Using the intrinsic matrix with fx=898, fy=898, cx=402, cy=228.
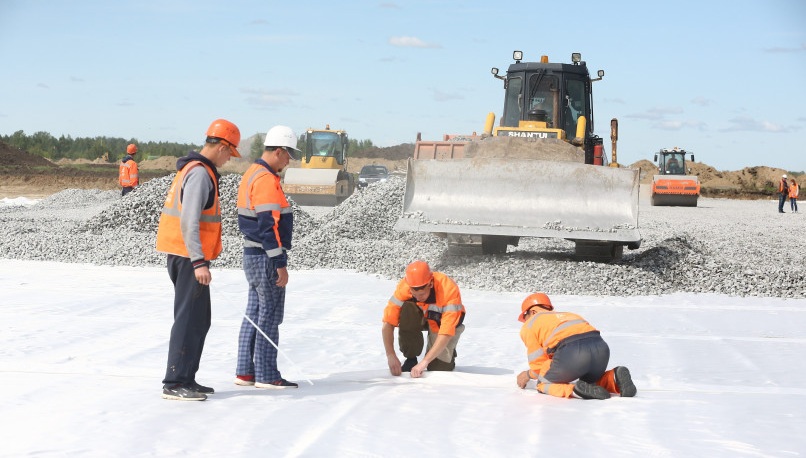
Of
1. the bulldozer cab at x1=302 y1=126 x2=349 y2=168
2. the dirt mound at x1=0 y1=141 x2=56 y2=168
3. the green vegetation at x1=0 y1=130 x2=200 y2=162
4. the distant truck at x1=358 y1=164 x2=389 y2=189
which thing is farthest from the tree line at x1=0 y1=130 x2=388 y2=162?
the bulldozer cab at x1=302 y1=126 x2=349 y2=168

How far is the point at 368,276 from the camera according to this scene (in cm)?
1135

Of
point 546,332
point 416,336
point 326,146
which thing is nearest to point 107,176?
point 326,146

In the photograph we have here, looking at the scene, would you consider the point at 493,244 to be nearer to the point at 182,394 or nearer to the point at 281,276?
the point at 281,276

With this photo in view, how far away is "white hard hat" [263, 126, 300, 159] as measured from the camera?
5.06m

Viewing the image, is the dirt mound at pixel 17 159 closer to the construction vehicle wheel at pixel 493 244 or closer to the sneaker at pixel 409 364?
the construction vehicle wheel at pixel 493 244

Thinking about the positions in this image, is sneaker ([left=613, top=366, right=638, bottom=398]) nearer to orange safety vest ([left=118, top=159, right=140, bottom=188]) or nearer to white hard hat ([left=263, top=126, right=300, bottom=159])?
white hard hat ([left=263, top=126, right=300, bottom=159])

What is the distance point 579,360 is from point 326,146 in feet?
77.9

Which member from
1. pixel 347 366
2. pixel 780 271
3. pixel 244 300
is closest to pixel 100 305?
pixel 244 300

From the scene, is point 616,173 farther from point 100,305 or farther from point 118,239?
point 118,239

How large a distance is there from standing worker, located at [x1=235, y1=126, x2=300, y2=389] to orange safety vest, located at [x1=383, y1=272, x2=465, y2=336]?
2.66 ft

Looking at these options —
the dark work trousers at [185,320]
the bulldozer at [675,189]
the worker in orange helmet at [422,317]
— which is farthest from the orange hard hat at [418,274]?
the bulldozer at [675,189]

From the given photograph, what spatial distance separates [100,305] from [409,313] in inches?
165

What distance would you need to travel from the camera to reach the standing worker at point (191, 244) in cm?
456

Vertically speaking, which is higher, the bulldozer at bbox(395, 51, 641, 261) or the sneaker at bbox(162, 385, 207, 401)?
the bulldozer at bbox(395, 51, 641, 261)
